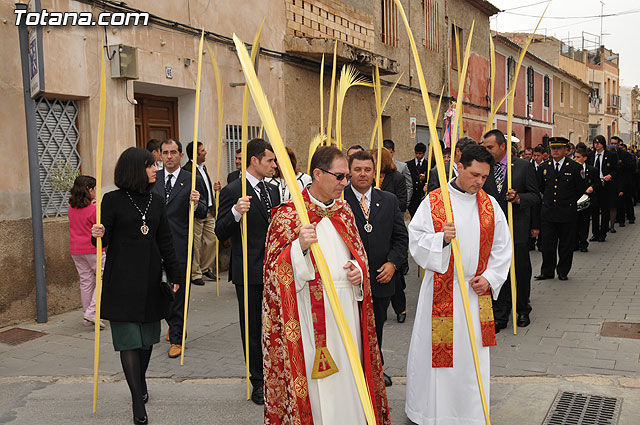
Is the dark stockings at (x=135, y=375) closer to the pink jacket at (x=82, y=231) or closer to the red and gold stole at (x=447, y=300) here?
the red and gold stole at (x=447, y=300)

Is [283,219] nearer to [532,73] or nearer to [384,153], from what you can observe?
[384,153]

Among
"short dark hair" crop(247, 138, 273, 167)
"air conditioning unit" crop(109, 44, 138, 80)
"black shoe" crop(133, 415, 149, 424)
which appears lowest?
"black shoe" crop(133, 415, 149, 424)

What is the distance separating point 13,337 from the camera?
19.8 ft

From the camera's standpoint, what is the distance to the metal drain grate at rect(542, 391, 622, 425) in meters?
3.89

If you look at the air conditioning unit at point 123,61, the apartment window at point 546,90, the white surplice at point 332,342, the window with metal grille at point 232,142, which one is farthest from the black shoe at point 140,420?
the apartment window at point 546,90

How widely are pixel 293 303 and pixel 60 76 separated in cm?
505

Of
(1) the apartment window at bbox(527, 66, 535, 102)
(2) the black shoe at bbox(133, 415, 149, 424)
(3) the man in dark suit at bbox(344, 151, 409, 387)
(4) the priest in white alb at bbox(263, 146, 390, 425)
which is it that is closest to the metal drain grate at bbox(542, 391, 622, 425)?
(3) the man in dark suit at bbox(344, 151, 409, 387)

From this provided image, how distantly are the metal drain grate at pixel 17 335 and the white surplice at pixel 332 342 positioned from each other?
3.98 meters

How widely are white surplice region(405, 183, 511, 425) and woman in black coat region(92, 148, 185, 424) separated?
5.48 feet

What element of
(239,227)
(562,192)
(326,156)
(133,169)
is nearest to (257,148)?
(239,227)

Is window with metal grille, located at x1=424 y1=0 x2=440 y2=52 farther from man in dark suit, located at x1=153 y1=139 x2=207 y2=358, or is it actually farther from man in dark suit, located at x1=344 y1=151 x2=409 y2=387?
man in dark suit, located at x1=344 y1=151 x2=409 y2=387

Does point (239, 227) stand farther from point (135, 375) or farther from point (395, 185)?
point (395, 185)

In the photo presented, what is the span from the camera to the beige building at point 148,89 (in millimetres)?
6457

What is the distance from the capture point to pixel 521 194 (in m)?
5.96
